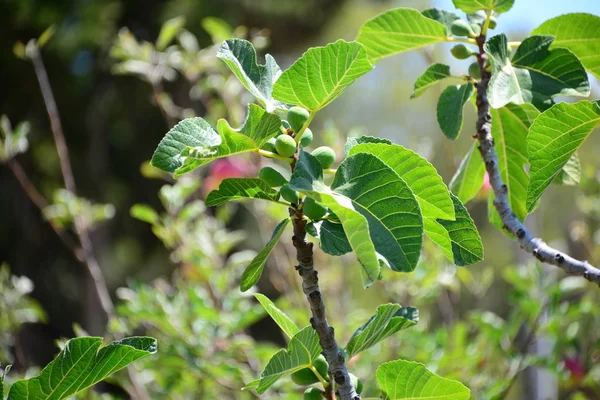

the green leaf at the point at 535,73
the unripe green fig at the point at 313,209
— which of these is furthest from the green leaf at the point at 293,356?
the green leaf at the point at 535,73

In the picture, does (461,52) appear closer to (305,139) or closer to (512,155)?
(512,155)

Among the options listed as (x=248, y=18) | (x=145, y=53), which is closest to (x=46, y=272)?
(x=248, y=18)

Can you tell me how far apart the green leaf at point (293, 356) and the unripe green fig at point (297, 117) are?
0.19 metres

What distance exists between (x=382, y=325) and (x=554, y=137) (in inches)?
9.8

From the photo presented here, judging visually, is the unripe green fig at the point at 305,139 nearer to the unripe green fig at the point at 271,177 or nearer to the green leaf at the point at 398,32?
the unripe green fig at the point at 271,177

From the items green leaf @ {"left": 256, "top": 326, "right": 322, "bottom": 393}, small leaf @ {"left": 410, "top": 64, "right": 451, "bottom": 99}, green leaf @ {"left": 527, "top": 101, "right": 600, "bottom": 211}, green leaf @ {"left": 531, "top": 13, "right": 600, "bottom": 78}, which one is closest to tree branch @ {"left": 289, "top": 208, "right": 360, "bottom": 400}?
green leaf @ {"left": 256, "top": 326, "right": 322, "bottom": 393}

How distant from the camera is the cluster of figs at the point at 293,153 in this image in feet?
1.82

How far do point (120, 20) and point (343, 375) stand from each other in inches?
237

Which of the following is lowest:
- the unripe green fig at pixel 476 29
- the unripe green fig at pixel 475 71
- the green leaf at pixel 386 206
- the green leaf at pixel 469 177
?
the green leaf at pixel 469 177

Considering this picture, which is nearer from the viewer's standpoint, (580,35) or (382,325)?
(382,325)

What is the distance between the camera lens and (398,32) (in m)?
0.89

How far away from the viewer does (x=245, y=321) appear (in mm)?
1633

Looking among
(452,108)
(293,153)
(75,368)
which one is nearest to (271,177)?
(293,153)

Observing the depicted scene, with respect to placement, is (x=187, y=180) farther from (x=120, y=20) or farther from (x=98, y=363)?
(x=120, y=20)
